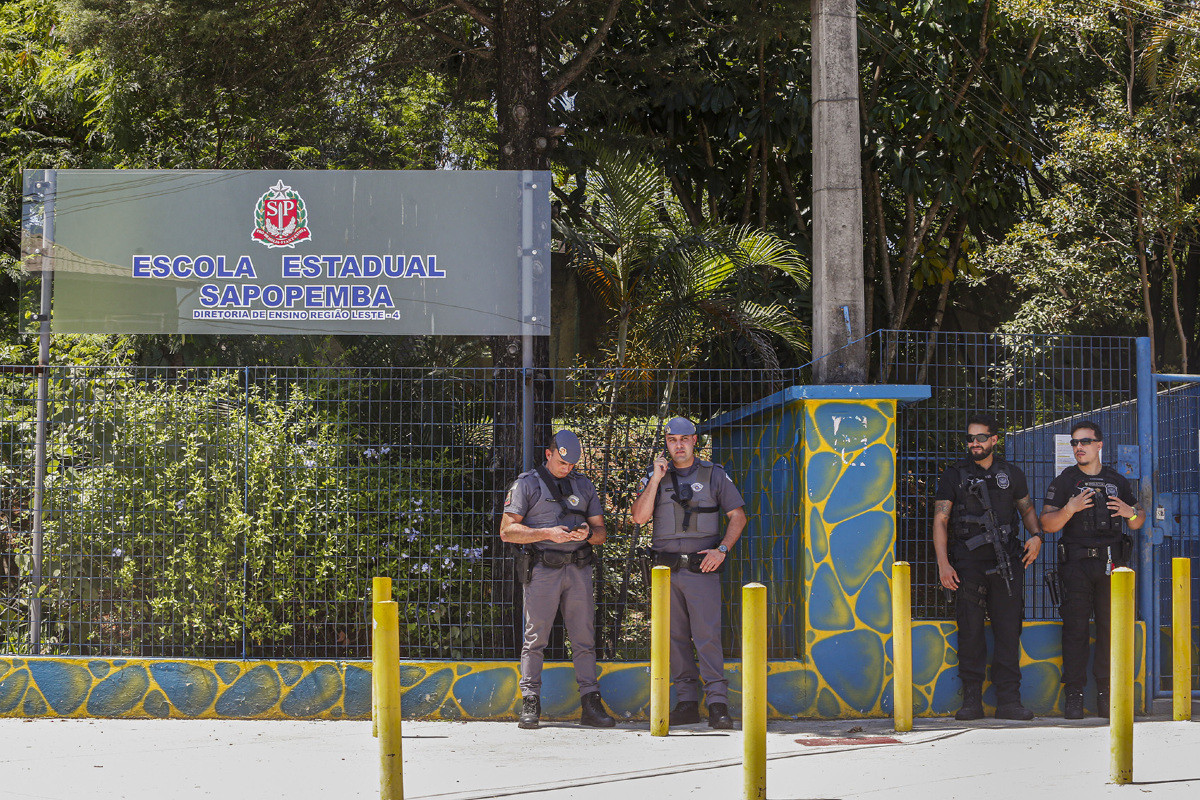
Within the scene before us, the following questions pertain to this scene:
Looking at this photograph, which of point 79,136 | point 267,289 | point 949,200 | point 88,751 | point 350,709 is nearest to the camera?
point 88,751

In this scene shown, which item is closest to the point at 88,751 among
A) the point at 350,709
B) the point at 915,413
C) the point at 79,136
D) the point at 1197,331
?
the point at 350,709

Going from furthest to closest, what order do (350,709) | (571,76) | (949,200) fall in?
1. (949,200)
2. (571,76)
3. (350,709)

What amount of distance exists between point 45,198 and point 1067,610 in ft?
25.3

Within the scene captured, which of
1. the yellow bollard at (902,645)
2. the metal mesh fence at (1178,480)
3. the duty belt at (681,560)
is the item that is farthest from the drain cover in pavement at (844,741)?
the metal mesh fence at (1178,480)

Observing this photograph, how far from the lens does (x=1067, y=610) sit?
7.23 m

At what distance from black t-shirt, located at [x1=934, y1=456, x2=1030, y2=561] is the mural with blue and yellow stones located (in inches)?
15.8

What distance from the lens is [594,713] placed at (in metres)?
6.89

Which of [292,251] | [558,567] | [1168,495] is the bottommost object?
[558,567]

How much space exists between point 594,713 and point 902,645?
1.98 metres

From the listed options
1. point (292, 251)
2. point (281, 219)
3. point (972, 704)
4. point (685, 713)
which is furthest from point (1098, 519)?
point (281, 219)

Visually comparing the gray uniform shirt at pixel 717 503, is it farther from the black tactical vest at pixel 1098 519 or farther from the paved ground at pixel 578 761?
the black tactical vest at pixel 1098 519

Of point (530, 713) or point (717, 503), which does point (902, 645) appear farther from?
point (530, 713)

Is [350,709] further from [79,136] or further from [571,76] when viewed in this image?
[79,136]

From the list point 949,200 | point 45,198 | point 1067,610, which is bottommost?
point 1067,610
